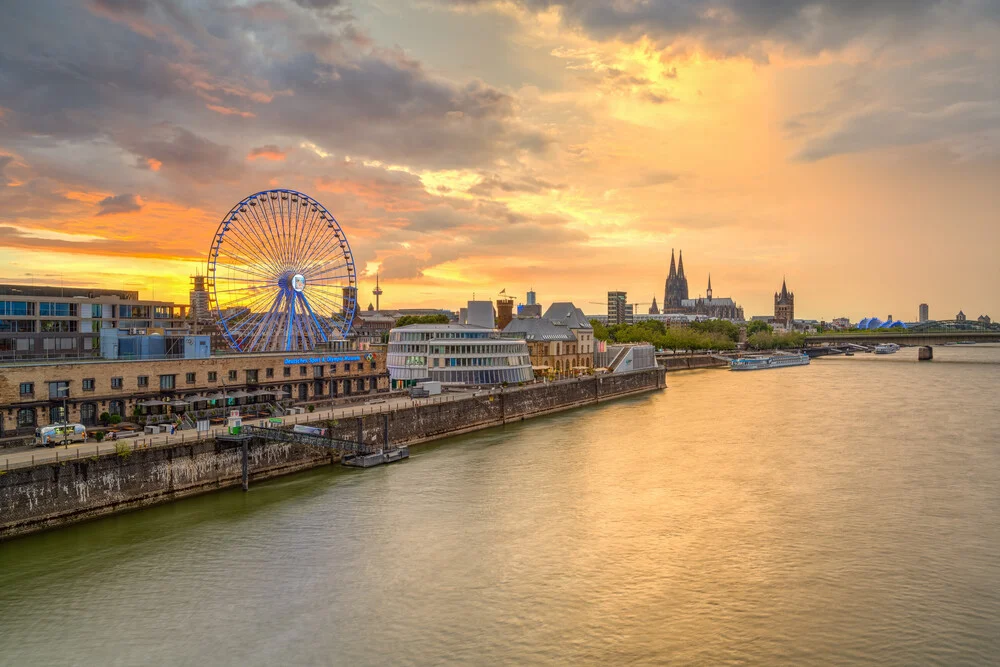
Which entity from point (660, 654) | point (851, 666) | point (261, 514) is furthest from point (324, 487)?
point (851, 666)

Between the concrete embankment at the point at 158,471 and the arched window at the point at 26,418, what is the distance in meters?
10.6

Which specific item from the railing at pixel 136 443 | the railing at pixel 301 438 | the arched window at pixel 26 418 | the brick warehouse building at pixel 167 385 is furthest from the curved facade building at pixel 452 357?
the arched window at pixel 26 418

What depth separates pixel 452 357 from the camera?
291 ft

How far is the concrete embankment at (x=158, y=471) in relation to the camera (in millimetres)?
34594

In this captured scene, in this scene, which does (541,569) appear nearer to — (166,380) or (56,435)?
(56,435)

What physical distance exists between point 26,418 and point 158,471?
1105cm

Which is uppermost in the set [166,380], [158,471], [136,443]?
[166,380]

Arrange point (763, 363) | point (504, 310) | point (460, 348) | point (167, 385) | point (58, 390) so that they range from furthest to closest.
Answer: point (763, 363), point (504, 310), point (460, 348), point (167, 385), point (58, 390)

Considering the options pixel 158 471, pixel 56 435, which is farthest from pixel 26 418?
pixel 158 471

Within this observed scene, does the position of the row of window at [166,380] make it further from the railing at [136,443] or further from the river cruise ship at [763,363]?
the river cruise ship at [763,363]

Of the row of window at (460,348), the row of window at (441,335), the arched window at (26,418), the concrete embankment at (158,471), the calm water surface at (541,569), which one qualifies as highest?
the row of window at (441,335)

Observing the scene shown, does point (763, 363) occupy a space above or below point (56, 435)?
below

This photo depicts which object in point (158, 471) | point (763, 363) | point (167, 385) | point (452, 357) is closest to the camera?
point (158, 471)

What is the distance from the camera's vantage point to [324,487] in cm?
4647
